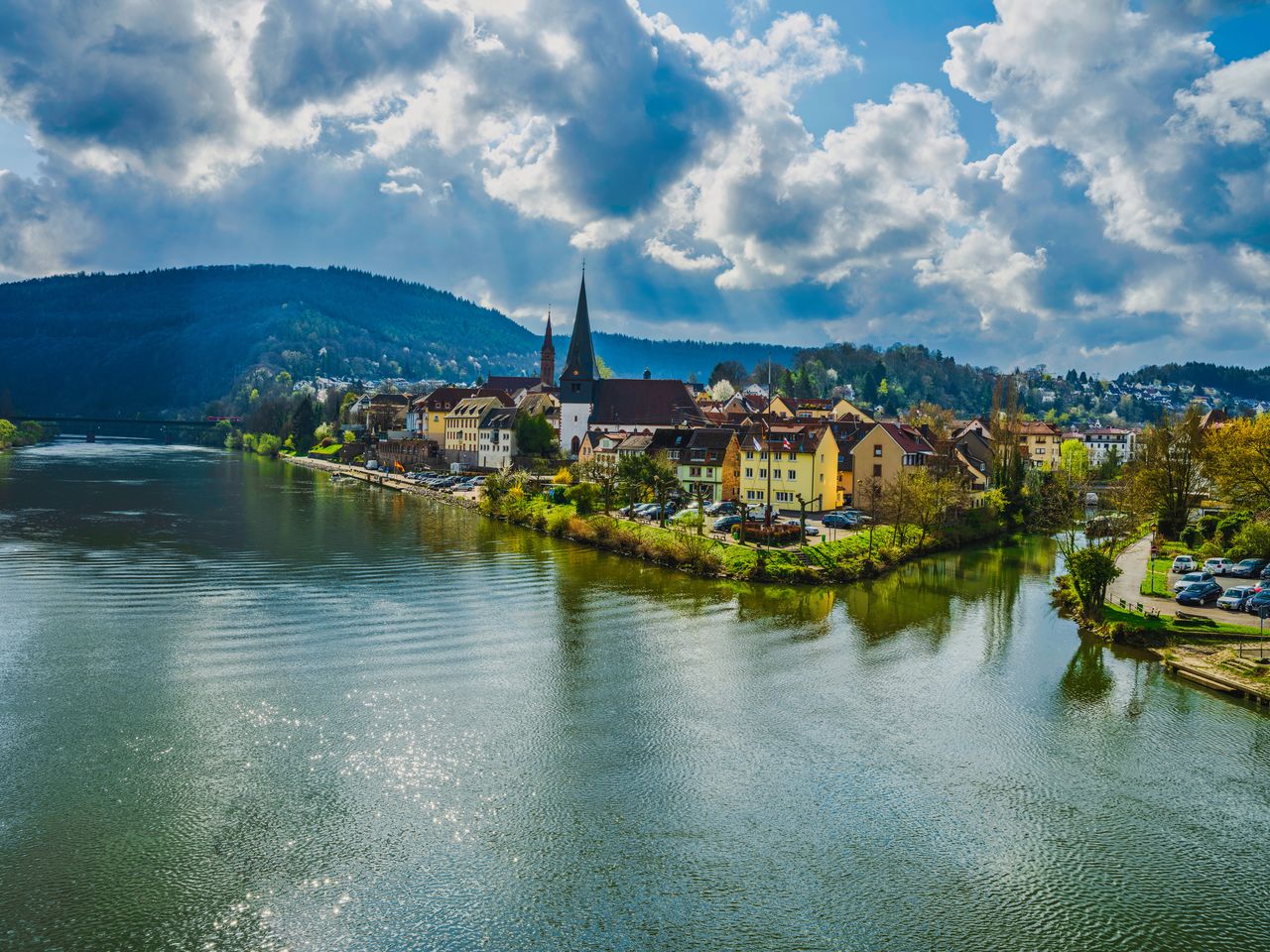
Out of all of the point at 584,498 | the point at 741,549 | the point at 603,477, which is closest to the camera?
the point at 741,549

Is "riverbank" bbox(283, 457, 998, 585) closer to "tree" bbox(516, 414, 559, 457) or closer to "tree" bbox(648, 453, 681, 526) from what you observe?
"tree" bbox(648, 453, 681, 526)

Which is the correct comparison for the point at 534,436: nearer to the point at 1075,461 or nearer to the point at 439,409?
the point at 439,409

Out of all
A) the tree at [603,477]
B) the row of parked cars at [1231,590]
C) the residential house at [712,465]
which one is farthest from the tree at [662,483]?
the row of parked cars at [1231,590]

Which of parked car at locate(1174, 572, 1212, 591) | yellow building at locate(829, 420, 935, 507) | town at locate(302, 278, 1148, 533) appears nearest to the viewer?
parked car at locate(1174, 572, 1212, 591)

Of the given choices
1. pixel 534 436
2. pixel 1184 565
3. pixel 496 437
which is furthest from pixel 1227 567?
pixel 496 437

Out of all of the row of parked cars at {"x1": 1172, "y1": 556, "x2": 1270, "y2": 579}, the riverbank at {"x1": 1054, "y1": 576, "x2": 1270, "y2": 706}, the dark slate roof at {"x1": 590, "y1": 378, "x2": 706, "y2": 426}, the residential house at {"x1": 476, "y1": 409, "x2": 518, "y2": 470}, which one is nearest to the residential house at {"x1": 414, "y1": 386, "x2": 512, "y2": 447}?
the residential house at {"x1": 476, "y1": 409, "x2": 518, "y2": 470}
